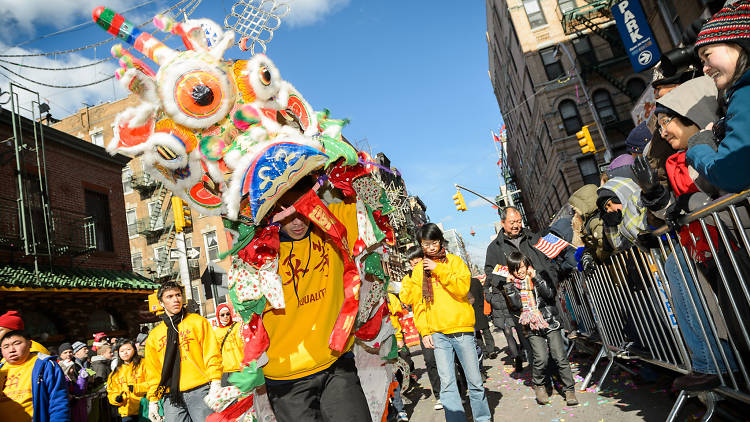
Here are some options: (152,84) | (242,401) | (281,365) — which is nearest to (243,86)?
(152,84)

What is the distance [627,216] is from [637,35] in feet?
59.1

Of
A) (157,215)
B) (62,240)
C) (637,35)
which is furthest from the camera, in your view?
(157,215)

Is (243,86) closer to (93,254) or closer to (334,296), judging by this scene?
(334,296)

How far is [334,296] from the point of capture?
2.91m

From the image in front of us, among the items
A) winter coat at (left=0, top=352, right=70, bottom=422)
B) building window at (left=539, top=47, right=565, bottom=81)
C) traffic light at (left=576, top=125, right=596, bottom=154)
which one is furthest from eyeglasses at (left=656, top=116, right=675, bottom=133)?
building window at (left=539, top=47, right=565, bottom=81)

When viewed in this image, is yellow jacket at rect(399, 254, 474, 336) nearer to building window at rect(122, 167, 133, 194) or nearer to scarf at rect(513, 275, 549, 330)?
scarf at rect(513, 275, 549, 330)

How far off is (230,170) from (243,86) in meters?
0.55

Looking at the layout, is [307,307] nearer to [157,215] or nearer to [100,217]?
[100,217]

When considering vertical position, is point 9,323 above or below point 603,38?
below

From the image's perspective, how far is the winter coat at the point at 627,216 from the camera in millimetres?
3857

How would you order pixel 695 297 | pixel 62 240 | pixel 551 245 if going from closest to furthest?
pixel 695 297
pixel 551 245
pixel 62 240

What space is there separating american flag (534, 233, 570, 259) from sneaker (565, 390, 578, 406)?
5.37ft

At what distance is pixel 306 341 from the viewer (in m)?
2.72

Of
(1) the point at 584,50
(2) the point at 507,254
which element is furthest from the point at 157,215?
(2) the point at 507,254
